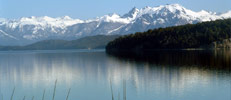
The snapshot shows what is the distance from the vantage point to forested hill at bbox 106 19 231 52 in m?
160

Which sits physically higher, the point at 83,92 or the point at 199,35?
the point at 199,35

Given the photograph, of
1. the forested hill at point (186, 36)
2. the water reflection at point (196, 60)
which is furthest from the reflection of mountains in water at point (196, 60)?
the forested hill at point (186, 36)

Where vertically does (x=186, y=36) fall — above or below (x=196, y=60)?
above

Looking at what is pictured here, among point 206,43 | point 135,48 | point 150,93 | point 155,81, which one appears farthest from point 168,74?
point 135,48

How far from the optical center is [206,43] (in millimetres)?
160875

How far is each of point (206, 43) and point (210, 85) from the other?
4937 inches

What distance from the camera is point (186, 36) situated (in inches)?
6555

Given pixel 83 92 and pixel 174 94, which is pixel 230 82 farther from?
pixel 83 92

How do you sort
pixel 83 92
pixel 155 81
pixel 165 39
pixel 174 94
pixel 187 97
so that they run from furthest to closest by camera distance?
pixel 165 39, pixel 155 81, pixel 83 92, pixel 174 94, pixel 187 97

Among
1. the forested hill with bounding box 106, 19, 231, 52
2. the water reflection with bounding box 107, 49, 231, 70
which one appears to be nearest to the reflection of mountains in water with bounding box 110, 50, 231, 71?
the water reflection with bounding box 107, 49, 231, 70

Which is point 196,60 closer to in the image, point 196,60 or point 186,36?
point 196,60

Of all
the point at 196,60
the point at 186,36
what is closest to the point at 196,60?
the point at 196,60

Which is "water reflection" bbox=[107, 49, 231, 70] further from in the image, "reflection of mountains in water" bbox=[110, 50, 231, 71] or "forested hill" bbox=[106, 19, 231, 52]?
"forested hill" bbox=[106, 19, 231, 52]

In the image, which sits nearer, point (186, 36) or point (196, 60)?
point (196, 60)
